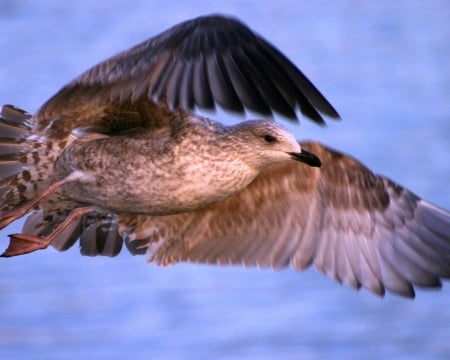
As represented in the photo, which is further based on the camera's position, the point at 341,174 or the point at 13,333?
the point at 13,333

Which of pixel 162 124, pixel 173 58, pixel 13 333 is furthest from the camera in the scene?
pixel 13 333

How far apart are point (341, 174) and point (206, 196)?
2.77ft

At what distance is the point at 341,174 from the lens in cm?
980

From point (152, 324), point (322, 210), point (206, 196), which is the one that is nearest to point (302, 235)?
point (322, 210)

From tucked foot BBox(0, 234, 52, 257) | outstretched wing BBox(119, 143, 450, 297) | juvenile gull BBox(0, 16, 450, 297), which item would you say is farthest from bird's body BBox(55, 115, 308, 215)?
outstretched wing BBox(119, 143, 450, 297)

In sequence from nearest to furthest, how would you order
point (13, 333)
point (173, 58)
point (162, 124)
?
1. point (173, 58)
2. point (162, 124)
3. point (13, 333)

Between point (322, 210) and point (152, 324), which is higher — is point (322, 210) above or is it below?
above

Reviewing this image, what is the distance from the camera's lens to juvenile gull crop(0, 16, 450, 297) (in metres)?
8.91

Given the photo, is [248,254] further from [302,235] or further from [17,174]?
[17,174]

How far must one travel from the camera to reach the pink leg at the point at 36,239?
31.8 feet

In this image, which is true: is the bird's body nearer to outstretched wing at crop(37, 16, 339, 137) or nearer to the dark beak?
the dark beak

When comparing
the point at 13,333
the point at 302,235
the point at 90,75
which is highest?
the point at 90,75

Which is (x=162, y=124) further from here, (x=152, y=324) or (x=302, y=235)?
(x=152, y=324)

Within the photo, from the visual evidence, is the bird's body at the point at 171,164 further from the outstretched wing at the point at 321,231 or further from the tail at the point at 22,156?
the outstretched wing at the point at 321,231
